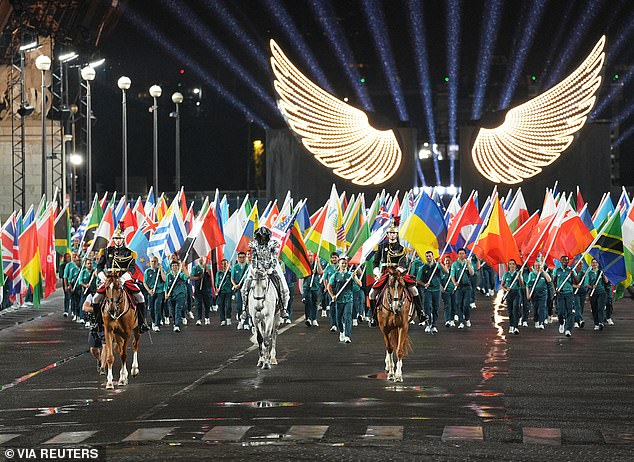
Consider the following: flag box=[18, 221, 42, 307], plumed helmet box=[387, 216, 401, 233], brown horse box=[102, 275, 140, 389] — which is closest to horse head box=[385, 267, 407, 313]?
plumed helmet box=[387, 216, 401, 233]

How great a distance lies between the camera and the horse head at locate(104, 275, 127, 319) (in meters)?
18.5

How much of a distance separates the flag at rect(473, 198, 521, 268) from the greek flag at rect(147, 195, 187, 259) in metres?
6.30

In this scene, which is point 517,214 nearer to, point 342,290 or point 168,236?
point 168,236

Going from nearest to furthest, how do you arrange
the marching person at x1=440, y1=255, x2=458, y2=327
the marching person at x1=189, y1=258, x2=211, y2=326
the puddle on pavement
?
1. the puddle on pavement
2. the marching person at x1=440, y1=255, x2=458, y2=327
3. the marching person at x1=189, y1=258, x2=211, y2=326

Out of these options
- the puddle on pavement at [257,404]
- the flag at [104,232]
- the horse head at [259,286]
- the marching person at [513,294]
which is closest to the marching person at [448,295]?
the marching person at [513,294]

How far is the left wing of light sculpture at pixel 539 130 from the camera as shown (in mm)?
52469

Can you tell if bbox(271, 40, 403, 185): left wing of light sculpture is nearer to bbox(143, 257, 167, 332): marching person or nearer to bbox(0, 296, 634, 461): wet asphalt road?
bbox(143, 257, 167, 332): marching person

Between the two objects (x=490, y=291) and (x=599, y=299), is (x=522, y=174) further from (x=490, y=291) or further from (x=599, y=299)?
(x=599, y=299)

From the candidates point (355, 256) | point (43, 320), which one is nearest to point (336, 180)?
point (43, 320)

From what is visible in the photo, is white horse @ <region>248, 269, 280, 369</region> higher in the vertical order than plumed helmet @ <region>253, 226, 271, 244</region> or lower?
→ lower

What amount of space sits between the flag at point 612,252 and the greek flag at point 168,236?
8.57 metres

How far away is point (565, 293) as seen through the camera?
26.6 metres

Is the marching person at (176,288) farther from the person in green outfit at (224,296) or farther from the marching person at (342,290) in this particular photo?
the marching person at (342,290)

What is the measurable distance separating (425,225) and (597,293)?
3.46 metres
